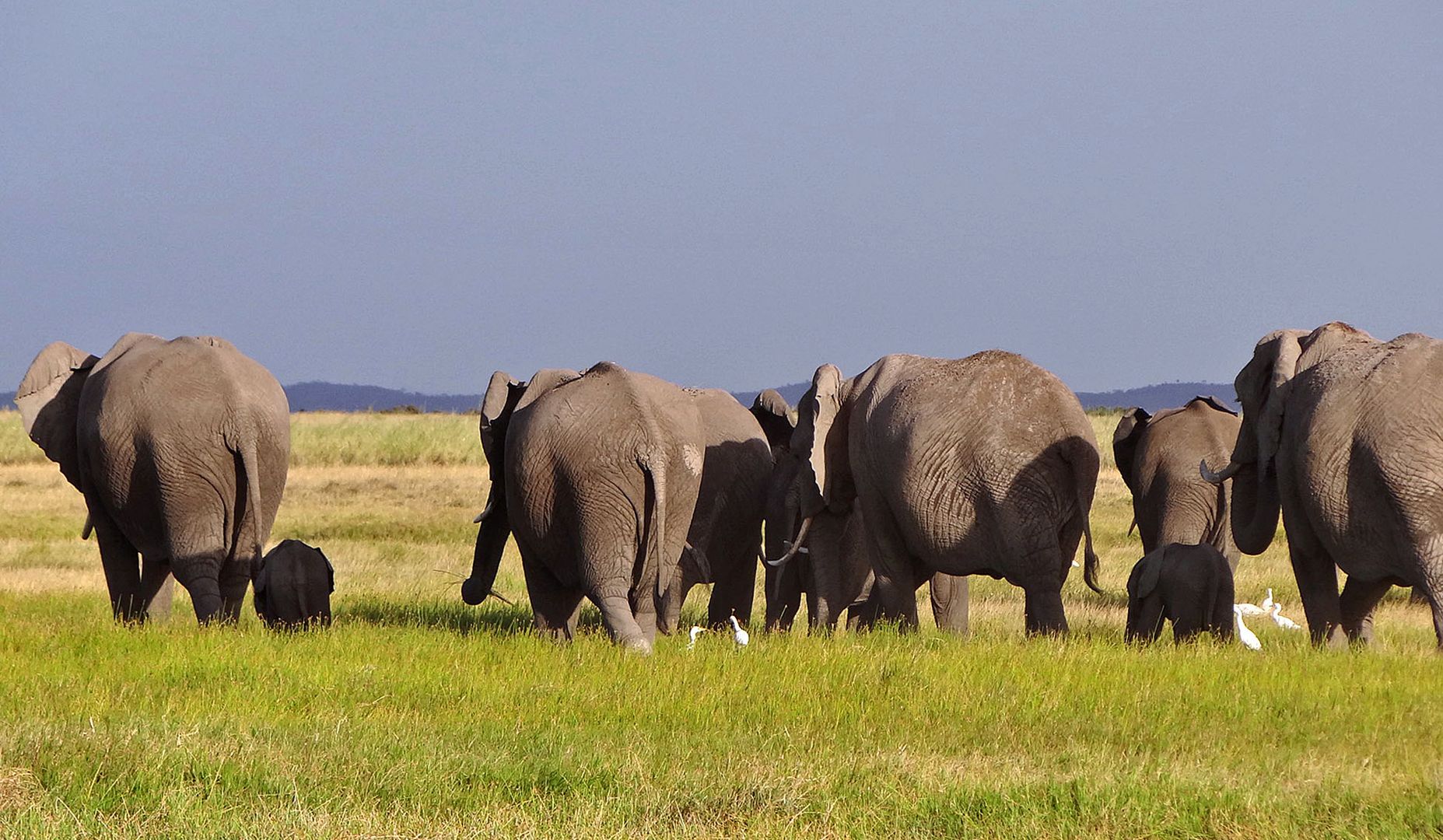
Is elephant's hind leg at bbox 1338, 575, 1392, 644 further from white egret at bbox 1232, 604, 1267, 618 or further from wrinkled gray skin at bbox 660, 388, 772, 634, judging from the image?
wrinkled gray skin at bbox 660, 388, 772, 634

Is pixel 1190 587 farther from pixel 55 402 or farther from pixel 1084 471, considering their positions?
pixel 55 402

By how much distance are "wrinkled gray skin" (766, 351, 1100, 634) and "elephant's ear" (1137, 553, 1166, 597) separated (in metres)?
0.37

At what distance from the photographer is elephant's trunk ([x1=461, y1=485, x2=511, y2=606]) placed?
507 inches

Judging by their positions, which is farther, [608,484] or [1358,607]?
[1358,607]

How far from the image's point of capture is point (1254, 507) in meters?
12.6

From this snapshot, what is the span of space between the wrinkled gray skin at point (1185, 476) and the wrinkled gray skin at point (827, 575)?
1.86m

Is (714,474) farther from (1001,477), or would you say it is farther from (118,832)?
(118,832)

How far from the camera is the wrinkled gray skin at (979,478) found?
447 inches

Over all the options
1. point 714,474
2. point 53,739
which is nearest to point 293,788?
point 53,739

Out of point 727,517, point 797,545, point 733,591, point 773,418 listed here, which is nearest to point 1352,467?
point 797,545

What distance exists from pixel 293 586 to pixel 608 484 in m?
2.63

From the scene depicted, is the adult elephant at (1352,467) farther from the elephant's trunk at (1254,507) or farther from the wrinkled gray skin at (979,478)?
the wrinkled gray skin at (979,478)

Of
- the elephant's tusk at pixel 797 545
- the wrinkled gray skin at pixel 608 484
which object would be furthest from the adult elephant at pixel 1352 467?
the wrinkled gray skin at pixel 608 484

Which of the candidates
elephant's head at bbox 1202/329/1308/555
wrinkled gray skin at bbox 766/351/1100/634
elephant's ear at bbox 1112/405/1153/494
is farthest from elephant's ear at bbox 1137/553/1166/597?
elephant's ear at bbox 1112/405/1153/494
